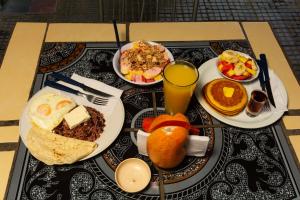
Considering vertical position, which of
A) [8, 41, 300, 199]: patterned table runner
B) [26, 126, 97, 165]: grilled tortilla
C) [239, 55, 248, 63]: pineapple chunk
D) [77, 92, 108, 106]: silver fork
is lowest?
[8, 41, 300, 199]: patterned table runner

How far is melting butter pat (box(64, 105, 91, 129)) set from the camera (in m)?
1.09

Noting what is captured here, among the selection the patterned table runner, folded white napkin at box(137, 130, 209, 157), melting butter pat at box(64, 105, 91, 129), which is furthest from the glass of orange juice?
melting butter pat at box(64, 105, 91, 129)

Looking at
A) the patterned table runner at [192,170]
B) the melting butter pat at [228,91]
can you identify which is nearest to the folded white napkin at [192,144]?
the patterned table runner at [192,170]

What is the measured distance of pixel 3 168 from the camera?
1.05 metres

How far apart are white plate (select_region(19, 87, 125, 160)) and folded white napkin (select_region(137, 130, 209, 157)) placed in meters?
0.11

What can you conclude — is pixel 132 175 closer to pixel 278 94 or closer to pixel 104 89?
pixel 104 89

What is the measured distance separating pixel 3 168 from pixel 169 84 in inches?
24.2

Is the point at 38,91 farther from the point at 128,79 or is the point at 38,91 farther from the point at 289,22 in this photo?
the point at 289,22

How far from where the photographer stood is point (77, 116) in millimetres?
1098

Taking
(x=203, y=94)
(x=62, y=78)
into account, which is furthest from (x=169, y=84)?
(x=62, y=78)

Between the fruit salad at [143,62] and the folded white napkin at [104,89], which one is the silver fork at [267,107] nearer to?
the fruit salad at [143,62]

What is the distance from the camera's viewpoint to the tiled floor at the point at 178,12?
2355 mm

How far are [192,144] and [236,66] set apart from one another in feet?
1.50

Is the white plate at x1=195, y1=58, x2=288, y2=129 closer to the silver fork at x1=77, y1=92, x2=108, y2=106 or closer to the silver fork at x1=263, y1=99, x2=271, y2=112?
the silver fork at x1=263, y1=99, x2=271, y2=112
